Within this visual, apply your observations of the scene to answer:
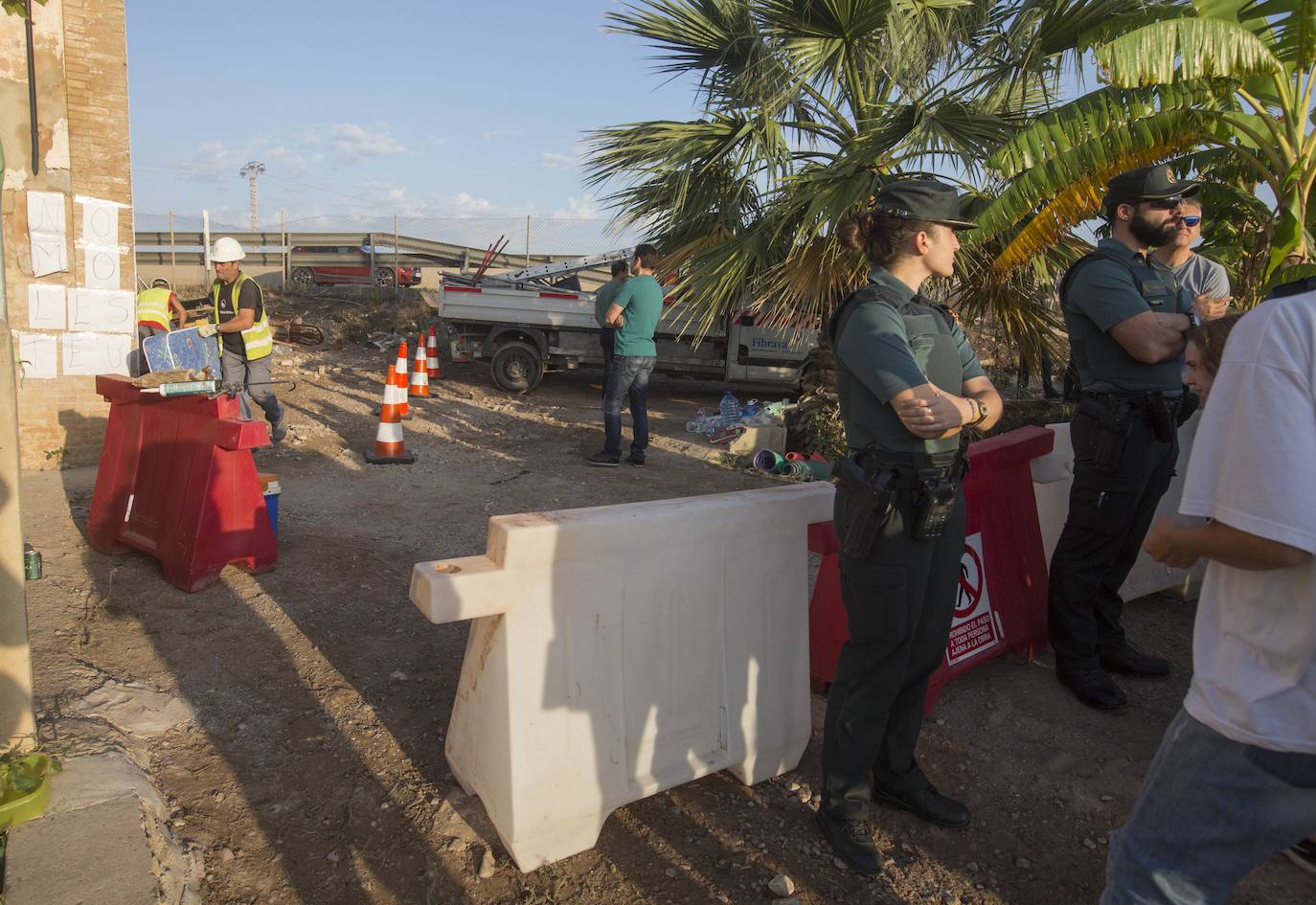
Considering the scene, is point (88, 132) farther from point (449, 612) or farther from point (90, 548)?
point (449, 612)

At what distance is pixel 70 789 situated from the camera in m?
2.55

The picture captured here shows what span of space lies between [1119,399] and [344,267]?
2378cm

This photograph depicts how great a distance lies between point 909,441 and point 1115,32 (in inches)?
213

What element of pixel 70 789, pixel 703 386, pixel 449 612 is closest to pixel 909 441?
pixel 449 612

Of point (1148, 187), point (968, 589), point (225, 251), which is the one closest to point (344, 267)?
point (225, 251)

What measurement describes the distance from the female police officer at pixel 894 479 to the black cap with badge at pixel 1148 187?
4.22ft

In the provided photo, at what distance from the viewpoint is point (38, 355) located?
21.9 ft

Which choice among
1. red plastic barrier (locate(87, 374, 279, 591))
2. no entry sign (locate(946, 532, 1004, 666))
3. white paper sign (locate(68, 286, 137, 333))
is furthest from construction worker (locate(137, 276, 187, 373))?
no entry sign (locate(946, 532, 1004, 666))

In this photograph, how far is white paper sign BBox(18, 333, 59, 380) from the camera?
6613 mm

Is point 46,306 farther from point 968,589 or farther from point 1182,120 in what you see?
point 1182,120

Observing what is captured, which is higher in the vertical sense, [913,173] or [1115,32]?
[1115,32]

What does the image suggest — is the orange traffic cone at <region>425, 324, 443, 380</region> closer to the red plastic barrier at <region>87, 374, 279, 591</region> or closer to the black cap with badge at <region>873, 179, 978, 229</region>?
the red plastic barrier at <region>87, 374, 279, 591</region>

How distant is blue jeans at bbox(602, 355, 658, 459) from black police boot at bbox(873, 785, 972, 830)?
5.53 metres

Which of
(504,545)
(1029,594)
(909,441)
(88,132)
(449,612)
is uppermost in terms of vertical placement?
(88,132)
